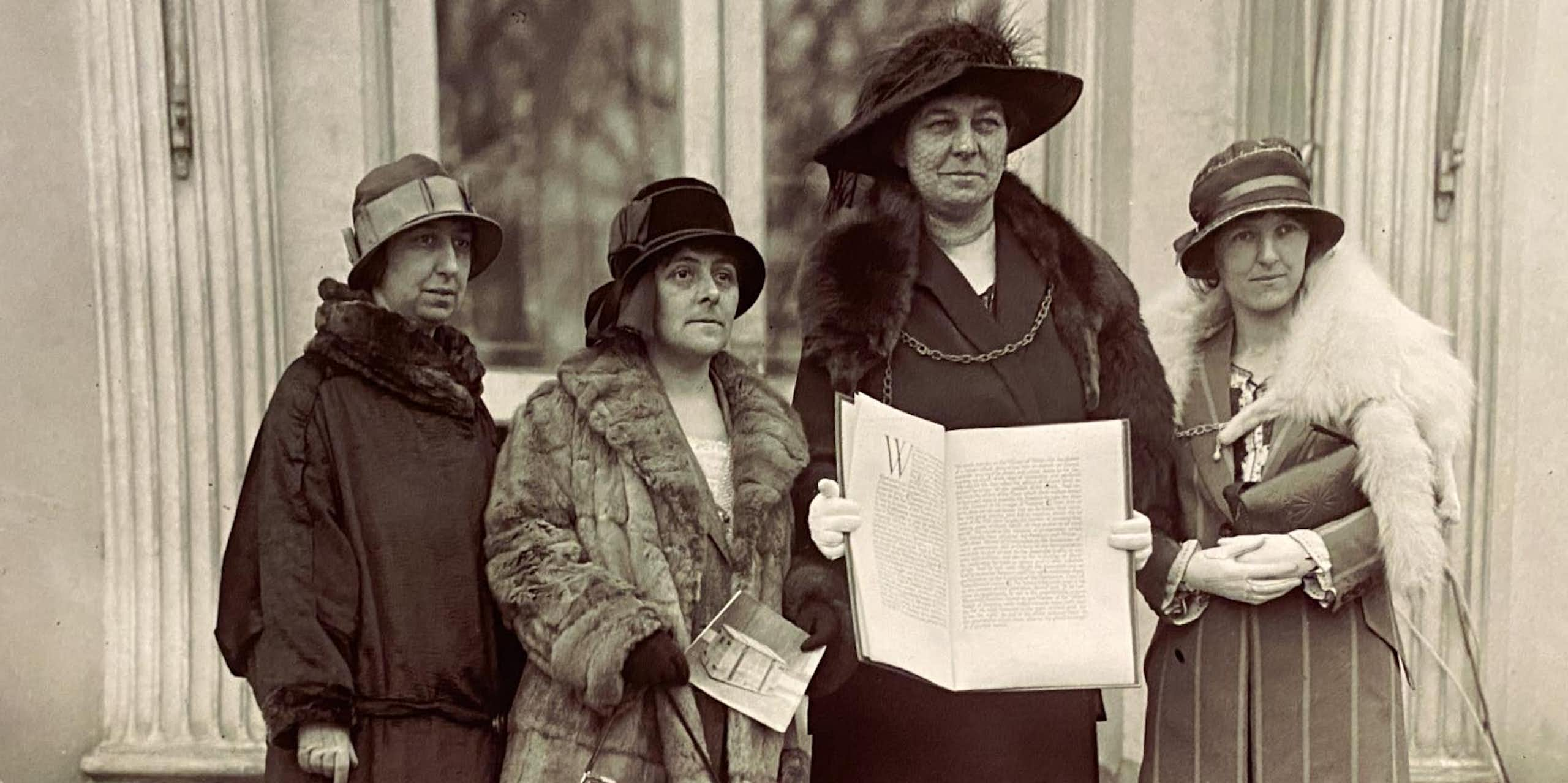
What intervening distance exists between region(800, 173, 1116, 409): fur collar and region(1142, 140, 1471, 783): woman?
0.25 metres

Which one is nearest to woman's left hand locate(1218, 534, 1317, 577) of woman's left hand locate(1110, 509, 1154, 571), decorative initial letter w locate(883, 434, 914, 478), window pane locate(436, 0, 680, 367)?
woman's left hand locate(1110, 509, 1154, 571)

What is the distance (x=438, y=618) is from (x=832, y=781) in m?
0.90

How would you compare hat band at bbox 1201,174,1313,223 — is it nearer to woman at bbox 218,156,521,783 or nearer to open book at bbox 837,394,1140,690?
open book at bbox 837,394,1140,690

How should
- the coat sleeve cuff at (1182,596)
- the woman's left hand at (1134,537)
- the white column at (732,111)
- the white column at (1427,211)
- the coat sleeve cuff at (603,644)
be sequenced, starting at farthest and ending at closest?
the white column at (732,111), the white column at (1427,211), the coat sleeve cuff at (1182,596), the woman's left hand at (1134,537), the coat sleeve cuff at (603,644)

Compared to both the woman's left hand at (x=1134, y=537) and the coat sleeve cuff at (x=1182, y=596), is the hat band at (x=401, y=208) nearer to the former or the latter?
the woman's left hand at (x=1134, y=537)

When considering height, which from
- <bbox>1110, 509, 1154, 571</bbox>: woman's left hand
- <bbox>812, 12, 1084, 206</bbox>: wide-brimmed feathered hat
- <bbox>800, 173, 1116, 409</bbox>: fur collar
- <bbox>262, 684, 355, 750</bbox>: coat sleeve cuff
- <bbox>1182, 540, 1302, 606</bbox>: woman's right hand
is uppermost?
<bbox>812, 12, 1084, 206</bbox>: wide-brimmed feathered hat

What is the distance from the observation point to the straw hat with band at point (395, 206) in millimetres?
2539

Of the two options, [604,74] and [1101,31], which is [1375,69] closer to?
→ [1101,31]

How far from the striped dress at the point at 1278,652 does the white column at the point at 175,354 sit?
2.80 meters

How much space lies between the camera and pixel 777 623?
2400 millimetres

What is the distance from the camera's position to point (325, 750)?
2312 millimetres

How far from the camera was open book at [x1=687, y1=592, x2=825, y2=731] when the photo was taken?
7.86ft

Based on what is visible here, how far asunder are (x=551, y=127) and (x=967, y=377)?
7.36 ft

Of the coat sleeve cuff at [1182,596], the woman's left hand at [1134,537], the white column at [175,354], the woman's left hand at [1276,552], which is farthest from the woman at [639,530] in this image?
the white column at [175,354]
